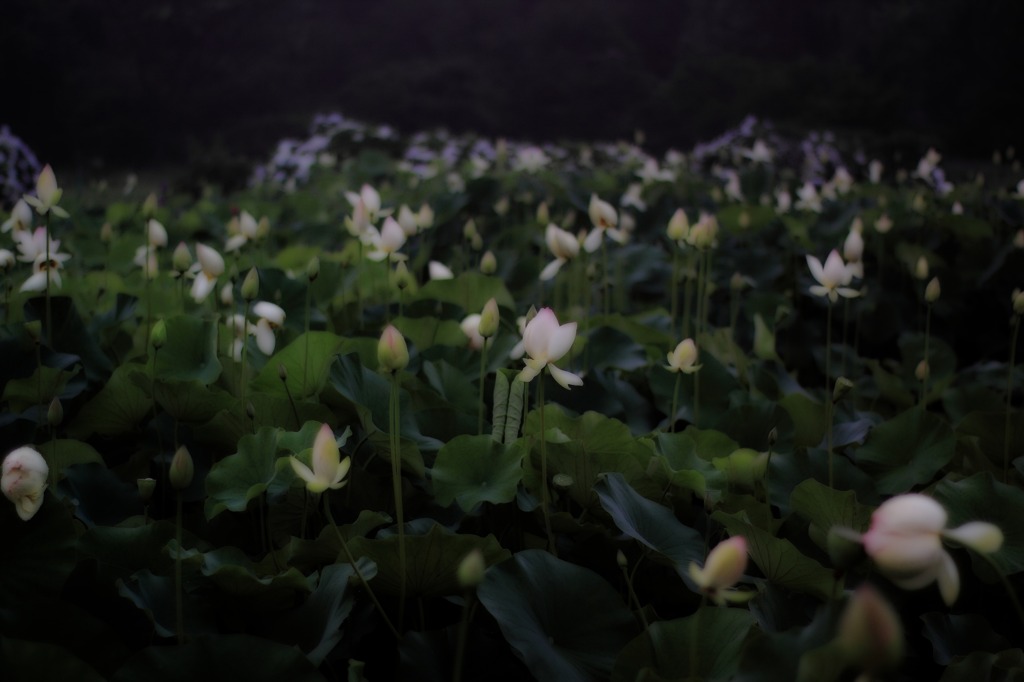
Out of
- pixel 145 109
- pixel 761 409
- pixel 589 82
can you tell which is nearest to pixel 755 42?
pixel 589 82

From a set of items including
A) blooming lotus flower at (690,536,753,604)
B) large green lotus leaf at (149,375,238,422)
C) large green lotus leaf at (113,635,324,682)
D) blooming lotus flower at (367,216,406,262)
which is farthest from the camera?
blooming lotus flower at (367,216,406,262)

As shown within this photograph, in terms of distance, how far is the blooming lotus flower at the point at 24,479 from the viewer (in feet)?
2.22

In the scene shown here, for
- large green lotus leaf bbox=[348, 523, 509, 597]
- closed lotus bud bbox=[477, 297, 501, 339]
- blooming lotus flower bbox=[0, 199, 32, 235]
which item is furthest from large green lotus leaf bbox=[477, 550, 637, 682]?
blooming lotus flower bbox=[0, 199, 32, 235]

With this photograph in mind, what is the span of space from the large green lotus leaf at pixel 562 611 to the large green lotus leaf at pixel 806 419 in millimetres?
584

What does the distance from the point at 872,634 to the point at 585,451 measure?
1.53ft

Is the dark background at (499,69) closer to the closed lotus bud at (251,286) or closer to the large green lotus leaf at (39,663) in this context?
the closed lotus bud at (251,286)

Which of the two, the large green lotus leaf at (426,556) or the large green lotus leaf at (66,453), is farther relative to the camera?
the large green lotus leaf at (66,453)

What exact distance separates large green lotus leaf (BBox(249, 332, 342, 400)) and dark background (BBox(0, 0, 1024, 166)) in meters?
9.41

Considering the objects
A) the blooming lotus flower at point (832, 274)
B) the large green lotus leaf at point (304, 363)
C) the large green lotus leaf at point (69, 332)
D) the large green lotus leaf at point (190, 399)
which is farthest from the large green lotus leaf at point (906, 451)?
the large green lotus leaf at point (69, 332)

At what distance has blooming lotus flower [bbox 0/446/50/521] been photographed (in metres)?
0.68

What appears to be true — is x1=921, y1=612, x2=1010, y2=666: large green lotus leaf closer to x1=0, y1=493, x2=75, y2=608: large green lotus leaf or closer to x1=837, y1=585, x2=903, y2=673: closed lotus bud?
x1=837, y1=585, x2=903, y2=673: closed lotus bud

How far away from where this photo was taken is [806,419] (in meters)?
1.26

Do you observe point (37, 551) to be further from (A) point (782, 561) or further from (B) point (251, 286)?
(A) point (782, 561)

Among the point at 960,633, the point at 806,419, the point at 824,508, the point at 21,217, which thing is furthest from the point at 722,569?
the point at 21,217
